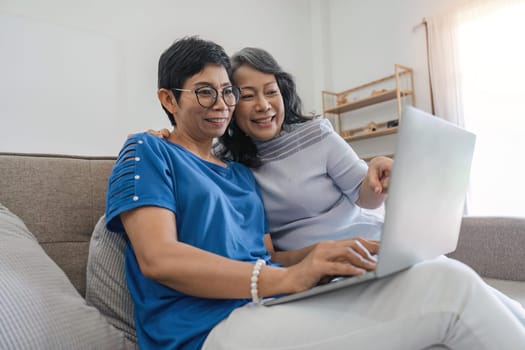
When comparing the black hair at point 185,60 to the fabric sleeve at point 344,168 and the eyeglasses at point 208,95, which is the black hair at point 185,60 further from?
the fabric sleeve at point 344,168

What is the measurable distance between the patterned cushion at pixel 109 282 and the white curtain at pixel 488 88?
3.40 m

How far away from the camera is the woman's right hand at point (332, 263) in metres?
0.68

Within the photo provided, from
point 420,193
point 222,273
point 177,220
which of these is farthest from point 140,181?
point 420,193

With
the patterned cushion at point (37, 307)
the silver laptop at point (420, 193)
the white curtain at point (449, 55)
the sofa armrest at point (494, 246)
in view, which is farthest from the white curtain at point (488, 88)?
the patterned cushion at point (37, 307)

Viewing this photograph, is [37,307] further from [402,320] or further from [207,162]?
[402,320]

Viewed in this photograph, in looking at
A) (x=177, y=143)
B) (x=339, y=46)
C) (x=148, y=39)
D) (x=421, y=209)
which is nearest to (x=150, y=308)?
(x=177, y=143)

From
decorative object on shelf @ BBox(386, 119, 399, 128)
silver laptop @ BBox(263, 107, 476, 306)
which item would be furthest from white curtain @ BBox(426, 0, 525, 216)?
silver laptop @ BBox(263, 107, 476, 306)

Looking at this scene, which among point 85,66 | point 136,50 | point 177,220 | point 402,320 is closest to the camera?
point 402,320

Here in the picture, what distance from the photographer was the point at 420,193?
0.61m

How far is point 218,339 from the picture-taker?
0.68m

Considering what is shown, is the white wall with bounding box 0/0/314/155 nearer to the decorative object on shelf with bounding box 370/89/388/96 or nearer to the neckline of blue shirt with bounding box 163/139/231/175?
the decorative object on shelf with bounding box 370/89/388/96

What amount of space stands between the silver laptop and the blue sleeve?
306 mm

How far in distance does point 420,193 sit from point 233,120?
80 cm

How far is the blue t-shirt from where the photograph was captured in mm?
757
